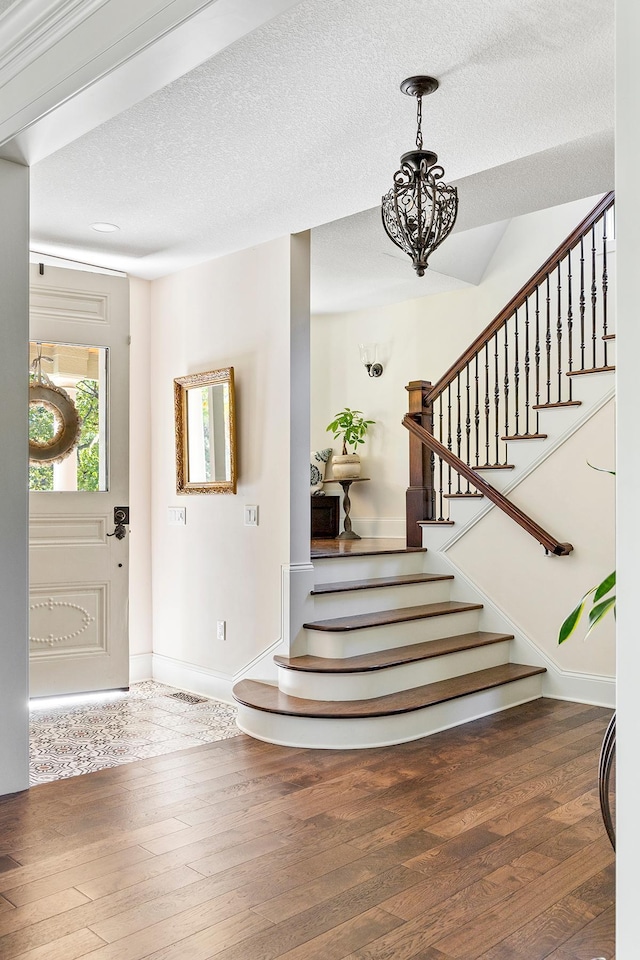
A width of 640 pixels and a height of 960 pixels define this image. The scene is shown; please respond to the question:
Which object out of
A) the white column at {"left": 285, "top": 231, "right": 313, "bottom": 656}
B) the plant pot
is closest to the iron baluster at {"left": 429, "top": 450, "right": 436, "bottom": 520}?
the plant pot

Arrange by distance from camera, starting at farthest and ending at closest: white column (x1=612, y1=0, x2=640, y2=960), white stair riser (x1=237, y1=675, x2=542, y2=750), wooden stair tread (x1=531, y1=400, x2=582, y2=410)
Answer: wooden stair tread (x1=531, y1=400, x2=582, y2=410) → white stair riser (x1=237, y1=675, x2=542, y2=750) → white column (x1=612, y1=0, x2=640, y2=960)

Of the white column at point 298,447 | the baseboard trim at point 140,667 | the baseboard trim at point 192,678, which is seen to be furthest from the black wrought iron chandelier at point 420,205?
the baseboard trim at point 140,667

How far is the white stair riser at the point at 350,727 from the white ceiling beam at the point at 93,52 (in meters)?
2.71

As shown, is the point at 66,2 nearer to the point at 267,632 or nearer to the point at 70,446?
the point at 70,446

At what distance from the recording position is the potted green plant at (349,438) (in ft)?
22.0

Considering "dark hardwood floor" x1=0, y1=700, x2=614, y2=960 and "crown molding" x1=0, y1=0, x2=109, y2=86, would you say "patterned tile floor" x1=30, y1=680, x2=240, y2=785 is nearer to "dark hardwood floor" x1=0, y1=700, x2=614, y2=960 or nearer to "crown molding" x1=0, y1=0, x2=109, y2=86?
"dark hardwood floor" x1=0, y1=700, x2=614, y2=960

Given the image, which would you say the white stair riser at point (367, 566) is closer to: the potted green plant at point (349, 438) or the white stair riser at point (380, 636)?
the white stair riser at point (380, 636)

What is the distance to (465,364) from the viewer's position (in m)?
5.34

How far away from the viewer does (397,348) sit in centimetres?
677

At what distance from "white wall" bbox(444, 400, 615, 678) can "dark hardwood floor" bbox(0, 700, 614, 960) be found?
2.94 ft

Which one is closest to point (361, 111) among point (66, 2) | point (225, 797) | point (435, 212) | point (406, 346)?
point (435, 212)

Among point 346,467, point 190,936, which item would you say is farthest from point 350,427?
point 190,936

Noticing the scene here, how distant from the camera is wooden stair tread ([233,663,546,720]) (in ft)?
12.2

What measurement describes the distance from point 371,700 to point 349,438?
3.23 metres
